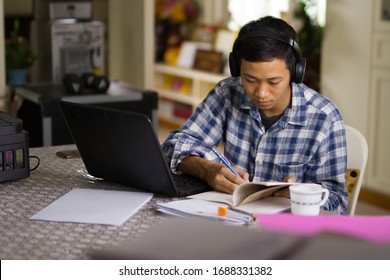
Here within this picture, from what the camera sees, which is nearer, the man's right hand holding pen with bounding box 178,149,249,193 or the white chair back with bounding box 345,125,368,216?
the man's right hand holding pen with bounding box 178,149,249,193

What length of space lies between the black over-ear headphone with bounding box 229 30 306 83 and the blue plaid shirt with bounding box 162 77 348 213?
3.0 inches

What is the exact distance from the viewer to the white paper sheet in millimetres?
1731

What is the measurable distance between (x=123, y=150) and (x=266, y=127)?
492mm

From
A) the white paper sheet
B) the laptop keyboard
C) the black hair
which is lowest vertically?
the white paper sheet

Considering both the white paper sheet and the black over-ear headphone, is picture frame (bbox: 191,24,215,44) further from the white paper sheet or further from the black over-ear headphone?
the white paper sheet

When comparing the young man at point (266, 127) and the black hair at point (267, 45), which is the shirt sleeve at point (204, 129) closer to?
the young man at point (266, 127)

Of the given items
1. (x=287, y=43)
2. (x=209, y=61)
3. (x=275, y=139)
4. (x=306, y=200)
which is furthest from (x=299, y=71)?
(x=209, y=61)

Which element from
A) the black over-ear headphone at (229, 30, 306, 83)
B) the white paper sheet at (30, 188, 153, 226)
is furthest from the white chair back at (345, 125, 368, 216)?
the white paper sheet at (30, 188, 153, 226)

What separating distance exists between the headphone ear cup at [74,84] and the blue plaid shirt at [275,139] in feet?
5.01

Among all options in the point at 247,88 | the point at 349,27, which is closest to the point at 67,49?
the point at 349,27

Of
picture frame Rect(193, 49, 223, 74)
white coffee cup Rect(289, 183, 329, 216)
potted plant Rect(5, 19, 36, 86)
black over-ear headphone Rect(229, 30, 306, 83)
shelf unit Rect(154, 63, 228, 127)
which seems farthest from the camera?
shelf unit Rect(154, 63, 228, 127)

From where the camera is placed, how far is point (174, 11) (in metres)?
6.41

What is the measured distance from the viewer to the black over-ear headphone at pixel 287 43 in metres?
2.00

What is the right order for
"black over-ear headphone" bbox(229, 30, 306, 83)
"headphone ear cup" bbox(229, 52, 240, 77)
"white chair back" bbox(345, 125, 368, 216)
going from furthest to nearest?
"white chair back" bbox(345, 125, 368, 216)
"headphone ear cup" bbox(229, 52, 240, 77)
"black over-ear headphone" bbox(229, 30, 306, 83)
